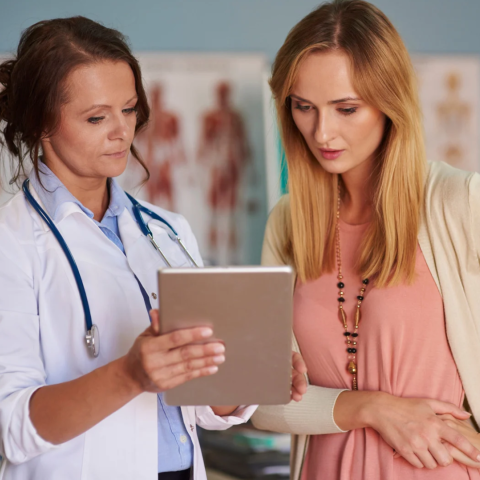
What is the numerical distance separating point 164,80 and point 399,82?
4.76 feet

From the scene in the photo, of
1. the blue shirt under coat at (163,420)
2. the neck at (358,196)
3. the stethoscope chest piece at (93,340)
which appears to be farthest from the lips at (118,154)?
the neck at (358,196)

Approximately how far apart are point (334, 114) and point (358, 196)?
0.87ft

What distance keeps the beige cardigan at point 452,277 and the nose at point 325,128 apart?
27 centimetres

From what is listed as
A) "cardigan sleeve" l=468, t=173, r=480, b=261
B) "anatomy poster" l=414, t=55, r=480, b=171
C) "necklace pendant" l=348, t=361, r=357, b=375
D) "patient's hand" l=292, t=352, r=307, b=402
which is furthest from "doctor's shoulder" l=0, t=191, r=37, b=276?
"anatomy poster" l=414, t=55, r=480, b=171

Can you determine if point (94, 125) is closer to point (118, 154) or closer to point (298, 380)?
point (118, 154)

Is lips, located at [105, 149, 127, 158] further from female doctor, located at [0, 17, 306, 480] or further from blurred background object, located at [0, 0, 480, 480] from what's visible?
blurred background object, located at [0, 0, 480, 480]

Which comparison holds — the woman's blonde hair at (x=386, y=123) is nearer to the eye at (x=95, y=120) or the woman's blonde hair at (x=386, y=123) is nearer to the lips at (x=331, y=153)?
the lips at (x=331, y=153)

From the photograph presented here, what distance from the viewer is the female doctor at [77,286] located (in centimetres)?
107

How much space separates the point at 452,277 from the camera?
4.56ft

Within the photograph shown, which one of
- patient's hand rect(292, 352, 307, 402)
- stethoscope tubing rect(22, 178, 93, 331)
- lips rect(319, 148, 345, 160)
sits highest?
lips rect(319, 148, 345, 160)

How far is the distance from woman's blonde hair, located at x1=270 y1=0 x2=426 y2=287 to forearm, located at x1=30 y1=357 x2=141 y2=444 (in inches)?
25.8

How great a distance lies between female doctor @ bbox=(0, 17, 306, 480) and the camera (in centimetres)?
107

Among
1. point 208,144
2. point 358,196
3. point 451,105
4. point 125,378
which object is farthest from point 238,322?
point 451,105

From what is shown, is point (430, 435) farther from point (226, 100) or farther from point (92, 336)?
point (226, 100)
